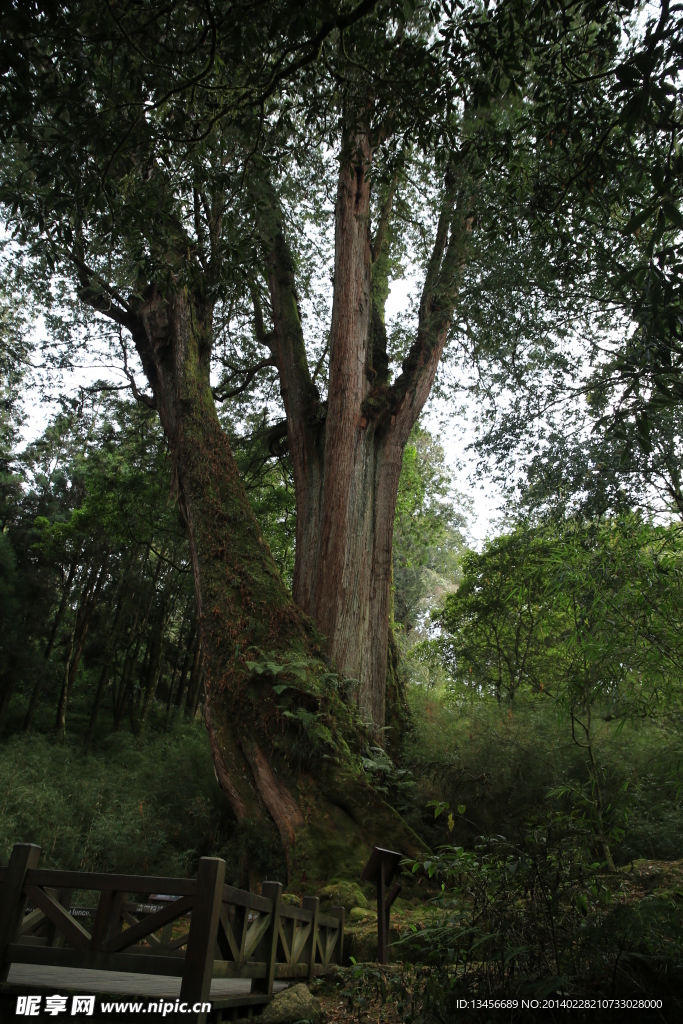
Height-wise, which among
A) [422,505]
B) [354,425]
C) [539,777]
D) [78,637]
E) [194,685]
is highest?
[422,505]

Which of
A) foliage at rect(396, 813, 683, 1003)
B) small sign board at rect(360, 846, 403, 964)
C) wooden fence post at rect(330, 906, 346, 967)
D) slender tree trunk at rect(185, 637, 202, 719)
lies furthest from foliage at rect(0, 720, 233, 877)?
slender tree trunk at rect(185, 637, 202, 719)

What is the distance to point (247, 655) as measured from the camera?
6680 mm

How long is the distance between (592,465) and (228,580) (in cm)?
443

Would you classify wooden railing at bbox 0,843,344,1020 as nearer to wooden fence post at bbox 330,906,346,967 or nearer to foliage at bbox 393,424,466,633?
wooden fence post at bbox 330,906,346,967

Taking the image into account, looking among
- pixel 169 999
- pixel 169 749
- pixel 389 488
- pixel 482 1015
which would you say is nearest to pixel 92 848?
pixel 169 749

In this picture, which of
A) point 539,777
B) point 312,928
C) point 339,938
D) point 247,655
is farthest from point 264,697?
point 539,777

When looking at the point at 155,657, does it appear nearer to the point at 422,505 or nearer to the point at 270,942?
the point at 422,505

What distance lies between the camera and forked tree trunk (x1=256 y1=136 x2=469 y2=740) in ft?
25.4

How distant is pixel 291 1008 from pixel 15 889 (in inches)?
58.4

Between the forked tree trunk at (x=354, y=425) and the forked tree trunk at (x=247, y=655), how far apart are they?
0.70 metres

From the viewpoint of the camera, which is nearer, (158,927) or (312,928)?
(158,927)

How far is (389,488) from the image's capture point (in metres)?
8.73

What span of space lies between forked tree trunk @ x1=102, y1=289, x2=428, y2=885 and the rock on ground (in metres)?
2.25

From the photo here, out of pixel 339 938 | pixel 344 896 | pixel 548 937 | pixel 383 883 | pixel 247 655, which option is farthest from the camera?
pixel 247 655
